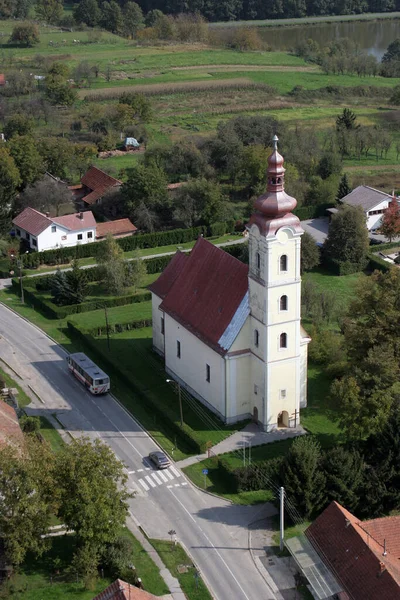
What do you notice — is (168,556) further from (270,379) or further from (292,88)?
(292,88)

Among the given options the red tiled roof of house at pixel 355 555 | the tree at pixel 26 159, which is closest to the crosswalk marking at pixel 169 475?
the red tiled roof of house at pixel 355 555

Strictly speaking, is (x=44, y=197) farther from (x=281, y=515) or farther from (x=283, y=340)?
(x=281, y=515)

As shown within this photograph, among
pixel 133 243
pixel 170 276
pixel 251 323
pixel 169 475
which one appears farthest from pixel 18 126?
pixel 169 475

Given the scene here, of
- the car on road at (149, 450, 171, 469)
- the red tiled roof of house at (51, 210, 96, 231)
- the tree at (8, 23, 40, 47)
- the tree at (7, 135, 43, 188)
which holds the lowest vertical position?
the car on road at (149, 450, 171, 469)

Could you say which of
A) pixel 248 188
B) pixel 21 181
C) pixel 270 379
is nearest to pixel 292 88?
pixel 248 188

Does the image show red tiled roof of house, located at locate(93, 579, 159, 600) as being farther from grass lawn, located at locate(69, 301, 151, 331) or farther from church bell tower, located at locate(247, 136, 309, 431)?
grass lawn, located at locate(69, 301, 151, 331)

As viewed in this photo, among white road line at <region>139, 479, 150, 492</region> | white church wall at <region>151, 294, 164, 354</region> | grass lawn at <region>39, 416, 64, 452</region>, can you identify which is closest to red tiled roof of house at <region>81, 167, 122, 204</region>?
white church wall at <region>151, 294, 164, 354</region>

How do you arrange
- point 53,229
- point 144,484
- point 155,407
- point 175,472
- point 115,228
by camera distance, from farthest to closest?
point 115,228
point 53,229
point 155,407
point 175,472
point 144,484
